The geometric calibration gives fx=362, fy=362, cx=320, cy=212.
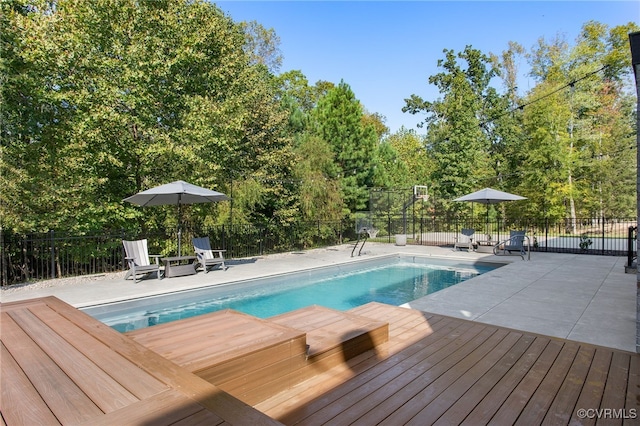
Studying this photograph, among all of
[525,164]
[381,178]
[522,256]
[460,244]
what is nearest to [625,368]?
[522,256]

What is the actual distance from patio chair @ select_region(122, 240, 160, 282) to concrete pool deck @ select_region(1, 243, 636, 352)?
0.24 meters

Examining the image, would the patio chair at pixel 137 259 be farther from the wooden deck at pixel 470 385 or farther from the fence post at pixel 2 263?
the wooden deck at pixel 470 385

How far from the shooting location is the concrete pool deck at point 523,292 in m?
4.16

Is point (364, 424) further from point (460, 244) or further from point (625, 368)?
point (460, 244)

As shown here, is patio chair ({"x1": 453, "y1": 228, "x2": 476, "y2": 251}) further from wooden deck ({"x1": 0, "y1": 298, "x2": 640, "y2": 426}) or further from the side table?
wooden deck ({"x1": 0, "y1": 298, "x2": 640, "y2": 426})

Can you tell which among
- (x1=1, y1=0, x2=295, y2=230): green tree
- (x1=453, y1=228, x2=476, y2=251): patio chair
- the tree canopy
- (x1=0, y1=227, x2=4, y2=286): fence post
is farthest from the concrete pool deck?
A: the tree canopy

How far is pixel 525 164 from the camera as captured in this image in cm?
2070

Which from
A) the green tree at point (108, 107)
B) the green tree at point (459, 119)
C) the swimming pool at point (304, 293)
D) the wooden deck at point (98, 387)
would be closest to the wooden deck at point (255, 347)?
the wooden deck at point (98, 387)

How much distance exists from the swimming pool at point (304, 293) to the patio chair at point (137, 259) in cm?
134

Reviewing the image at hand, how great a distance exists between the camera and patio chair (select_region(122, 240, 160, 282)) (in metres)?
7.20

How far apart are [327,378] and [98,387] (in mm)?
1477

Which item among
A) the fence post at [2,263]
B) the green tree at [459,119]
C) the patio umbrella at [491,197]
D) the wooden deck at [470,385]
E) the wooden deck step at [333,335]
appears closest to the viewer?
the wooden deck at [470,385]

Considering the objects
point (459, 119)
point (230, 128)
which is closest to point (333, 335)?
point (230, 128)

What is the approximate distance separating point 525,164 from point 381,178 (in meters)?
9.59
